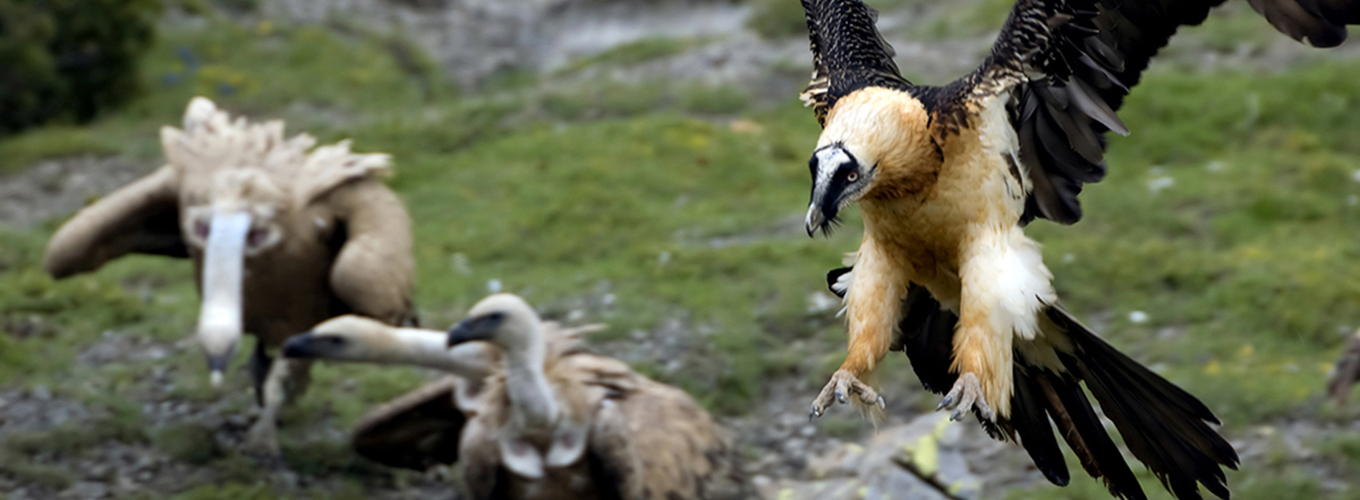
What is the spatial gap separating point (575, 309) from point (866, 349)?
3877 millimetres

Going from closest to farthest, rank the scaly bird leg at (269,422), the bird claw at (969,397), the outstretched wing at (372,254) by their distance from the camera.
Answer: the bird claw at (969,397) → the outstretched wing at (372,254) → the scaly bird leg at (269,422)

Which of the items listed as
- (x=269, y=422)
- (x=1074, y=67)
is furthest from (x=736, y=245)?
(x=1074, y=67)

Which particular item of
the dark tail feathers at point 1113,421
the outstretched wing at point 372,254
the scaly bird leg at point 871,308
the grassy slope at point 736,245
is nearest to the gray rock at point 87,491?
the grassy slope at point 736,245

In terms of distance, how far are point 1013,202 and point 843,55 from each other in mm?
640

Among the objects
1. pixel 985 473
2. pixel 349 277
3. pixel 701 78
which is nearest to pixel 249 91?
pixel 701 78

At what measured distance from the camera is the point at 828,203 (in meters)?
3.09

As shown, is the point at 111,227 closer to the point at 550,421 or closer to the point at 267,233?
the point at 267,233

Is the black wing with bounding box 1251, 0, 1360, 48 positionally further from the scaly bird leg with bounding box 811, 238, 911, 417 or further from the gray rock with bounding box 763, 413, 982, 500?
the gray rock with bounding box 763, 413, 982, 500

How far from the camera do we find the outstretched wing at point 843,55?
A: 3607 mm

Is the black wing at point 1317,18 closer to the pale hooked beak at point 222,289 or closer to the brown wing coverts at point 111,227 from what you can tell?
the pale hooked beak at point 222,289

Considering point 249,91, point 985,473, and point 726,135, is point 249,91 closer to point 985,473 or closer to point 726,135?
point 726,135

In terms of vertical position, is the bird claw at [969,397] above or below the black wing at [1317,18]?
below

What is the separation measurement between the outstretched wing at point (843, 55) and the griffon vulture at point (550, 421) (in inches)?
73.6

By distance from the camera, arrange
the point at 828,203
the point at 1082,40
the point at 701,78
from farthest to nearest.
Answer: the point at 701,78, the point at 1082,40, the point at 828,203
